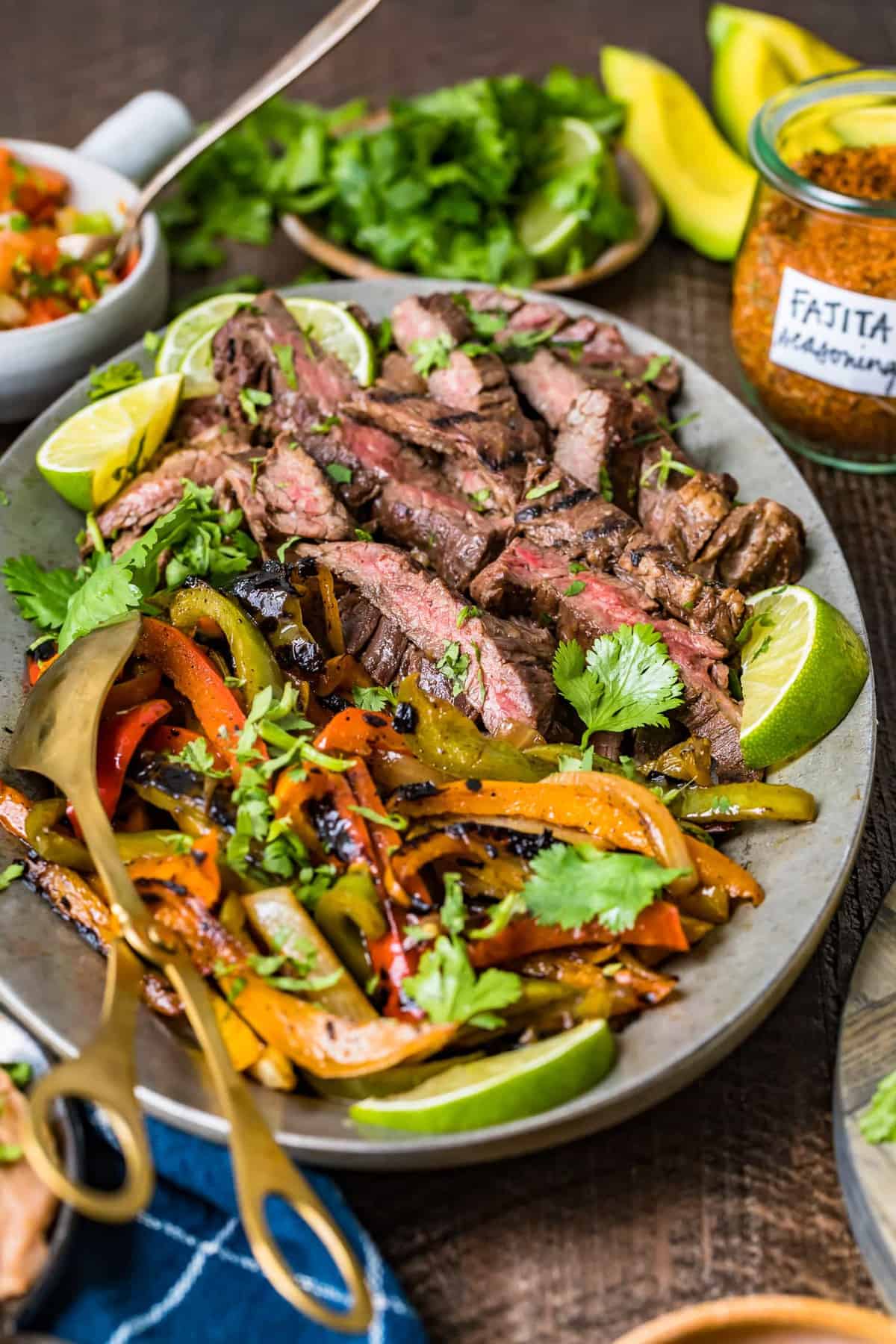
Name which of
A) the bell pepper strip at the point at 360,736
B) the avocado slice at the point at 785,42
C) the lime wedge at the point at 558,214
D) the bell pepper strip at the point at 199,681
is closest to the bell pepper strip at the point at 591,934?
the bell pepper strip at the point at 360,736

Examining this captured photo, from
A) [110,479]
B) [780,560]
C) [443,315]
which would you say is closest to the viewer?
[780,560]

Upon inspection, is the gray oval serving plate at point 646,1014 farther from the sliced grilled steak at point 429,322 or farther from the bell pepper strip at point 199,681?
the sliced grilled steak at point 429,322

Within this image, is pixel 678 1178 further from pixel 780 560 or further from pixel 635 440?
pixel 635 440

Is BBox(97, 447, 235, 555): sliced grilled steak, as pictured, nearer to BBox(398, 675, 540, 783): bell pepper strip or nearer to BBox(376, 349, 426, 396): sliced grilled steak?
BBox(376, 349, 426, 396): sliced grilled steak

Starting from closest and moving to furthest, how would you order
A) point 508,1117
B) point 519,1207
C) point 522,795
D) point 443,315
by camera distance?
point 508,1117 < point 519,1207 < point 522,795 < point 443,315

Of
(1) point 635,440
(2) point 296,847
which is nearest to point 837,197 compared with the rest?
(1) point 635,440

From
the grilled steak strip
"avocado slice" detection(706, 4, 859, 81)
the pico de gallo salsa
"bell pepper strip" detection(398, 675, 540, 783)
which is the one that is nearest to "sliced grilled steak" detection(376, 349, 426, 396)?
the grilled steak strip

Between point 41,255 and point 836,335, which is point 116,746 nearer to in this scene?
point 41,255
